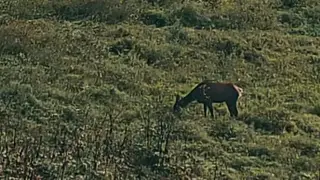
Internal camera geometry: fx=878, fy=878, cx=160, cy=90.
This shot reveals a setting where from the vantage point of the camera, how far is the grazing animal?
42.9ft

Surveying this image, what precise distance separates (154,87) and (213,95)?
3.53 feet

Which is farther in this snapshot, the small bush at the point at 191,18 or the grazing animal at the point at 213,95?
the small bush at the point at 191,18

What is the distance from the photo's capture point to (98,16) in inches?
719

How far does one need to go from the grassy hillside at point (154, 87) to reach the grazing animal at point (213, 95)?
0.63ft

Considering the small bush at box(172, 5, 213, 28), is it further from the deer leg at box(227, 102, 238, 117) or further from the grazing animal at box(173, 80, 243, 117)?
the deer leg at box(227, 102, 238, 117)

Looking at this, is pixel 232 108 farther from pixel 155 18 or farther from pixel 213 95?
pixel 155 18

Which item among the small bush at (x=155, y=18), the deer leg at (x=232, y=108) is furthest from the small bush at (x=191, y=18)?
the deer leg at (x=232, y=108)

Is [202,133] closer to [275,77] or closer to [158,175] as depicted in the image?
[158,175]

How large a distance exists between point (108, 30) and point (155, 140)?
265 inches

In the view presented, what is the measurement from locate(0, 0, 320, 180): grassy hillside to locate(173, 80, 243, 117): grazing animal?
193mm

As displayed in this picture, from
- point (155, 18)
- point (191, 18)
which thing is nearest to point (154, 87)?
point (155, 18)

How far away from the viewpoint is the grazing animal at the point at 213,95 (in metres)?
13.1

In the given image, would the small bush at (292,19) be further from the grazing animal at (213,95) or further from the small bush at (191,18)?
the grazing animal at (213,95)

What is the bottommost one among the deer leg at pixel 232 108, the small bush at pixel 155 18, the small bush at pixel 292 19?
the small bush at pixel 155 18
